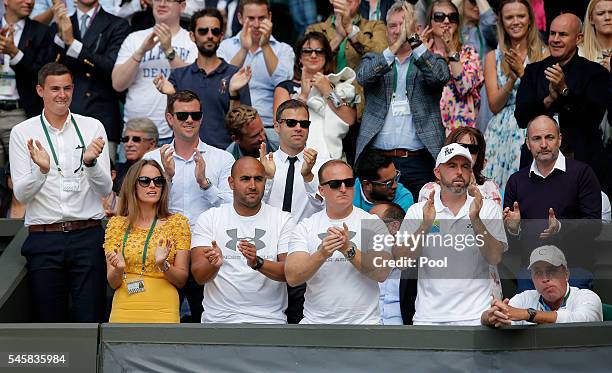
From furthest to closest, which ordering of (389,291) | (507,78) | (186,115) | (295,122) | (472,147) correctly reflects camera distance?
1. (507,78)
2. (186,115)
3. (295,122)
4. (472,147)
5. (389,291)

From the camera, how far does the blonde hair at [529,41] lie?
11.6m

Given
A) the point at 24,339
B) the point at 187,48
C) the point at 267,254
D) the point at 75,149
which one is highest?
the point at 187,48

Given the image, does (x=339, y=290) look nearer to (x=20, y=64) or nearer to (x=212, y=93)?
(x=212, y=93)

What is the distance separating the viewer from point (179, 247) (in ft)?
31.6

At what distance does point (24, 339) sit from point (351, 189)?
8.33 feet

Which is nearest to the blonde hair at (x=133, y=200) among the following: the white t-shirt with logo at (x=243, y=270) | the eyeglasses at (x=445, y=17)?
the white t-shirt with logo at (x=243, y=270)

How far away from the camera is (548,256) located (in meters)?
9.26

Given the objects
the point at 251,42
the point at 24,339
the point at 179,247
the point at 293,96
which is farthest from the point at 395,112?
the point at 24,339

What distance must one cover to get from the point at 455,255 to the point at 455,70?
10.4 feet

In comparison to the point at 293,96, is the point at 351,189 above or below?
below

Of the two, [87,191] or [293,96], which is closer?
[87,191]

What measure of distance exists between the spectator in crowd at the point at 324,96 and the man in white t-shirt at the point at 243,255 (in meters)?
1.62

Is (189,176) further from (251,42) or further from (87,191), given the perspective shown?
(251,42)

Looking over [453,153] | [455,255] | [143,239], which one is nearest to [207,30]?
[143,239]
